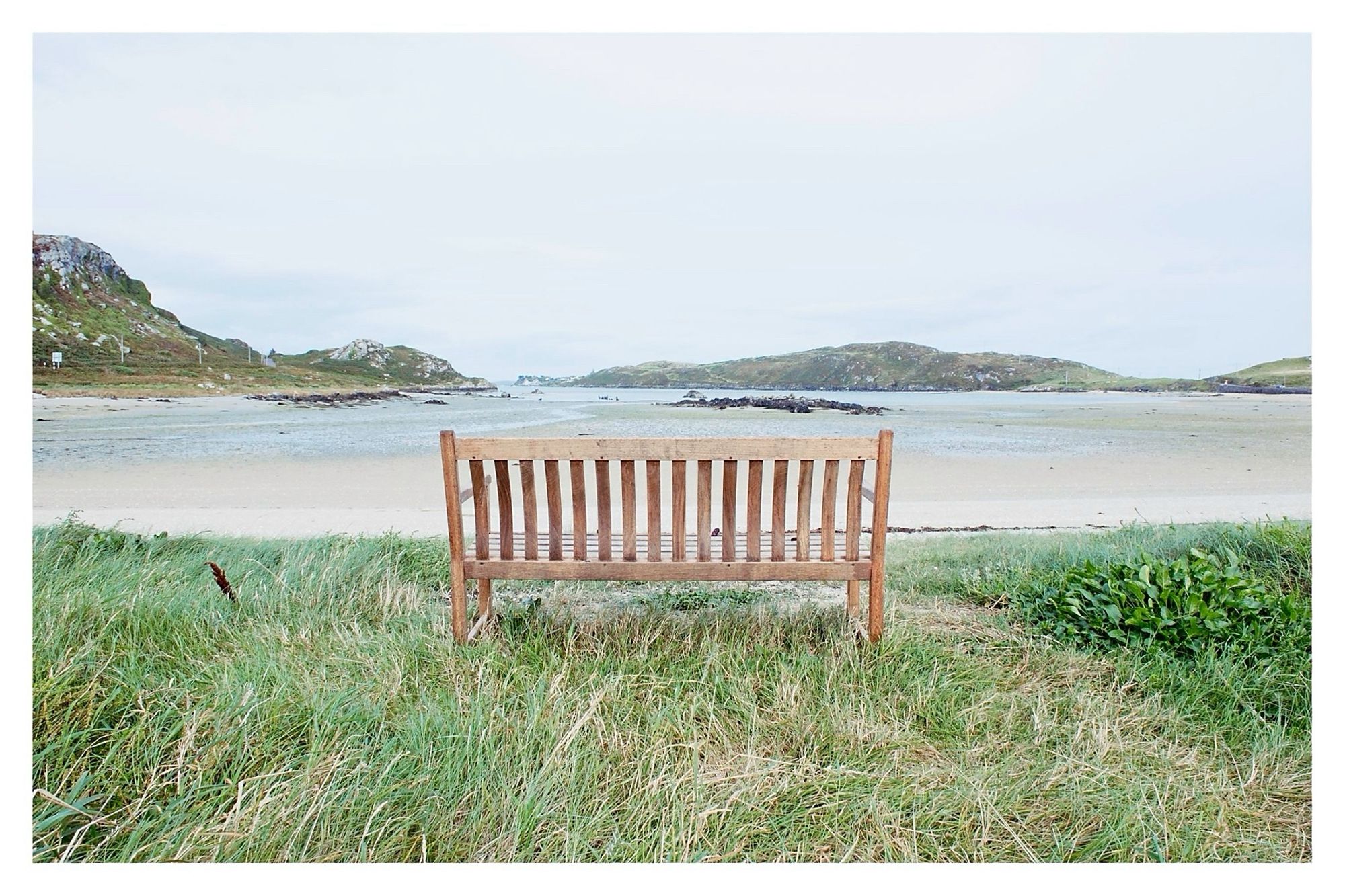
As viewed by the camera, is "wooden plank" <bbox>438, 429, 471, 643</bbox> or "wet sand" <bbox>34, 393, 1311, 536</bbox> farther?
"wet sand" <bbox>34, 393, 1311, 536</bbox>

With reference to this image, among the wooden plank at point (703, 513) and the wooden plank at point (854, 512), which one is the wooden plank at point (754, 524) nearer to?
the wooden plank at point (703, 513)

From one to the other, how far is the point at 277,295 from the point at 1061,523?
15802 mm

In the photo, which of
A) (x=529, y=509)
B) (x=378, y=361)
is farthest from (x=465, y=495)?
(x=378, y=361)

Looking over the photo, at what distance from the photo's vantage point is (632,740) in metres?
1.93

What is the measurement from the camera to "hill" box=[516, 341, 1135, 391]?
35781 millimetres

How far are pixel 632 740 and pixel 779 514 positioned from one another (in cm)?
113

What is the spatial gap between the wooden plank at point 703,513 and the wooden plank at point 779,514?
0.27 metres

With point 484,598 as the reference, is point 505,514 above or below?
above

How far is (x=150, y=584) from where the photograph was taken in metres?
3.15

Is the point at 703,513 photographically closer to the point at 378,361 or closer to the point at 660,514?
the point at 660,514

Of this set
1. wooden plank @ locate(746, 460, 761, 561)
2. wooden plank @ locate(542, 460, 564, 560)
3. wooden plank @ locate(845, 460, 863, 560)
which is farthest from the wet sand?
wooden plank @ locate(845, 460, 863, 560)

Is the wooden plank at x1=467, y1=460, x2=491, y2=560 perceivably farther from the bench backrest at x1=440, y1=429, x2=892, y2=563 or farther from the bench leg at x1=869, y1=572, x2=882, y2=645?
the bench leg at x1=869, y1=572, x2=882, y2=645

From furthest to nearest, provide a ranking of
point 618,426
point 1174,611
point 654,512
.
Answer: point 618,426 → point 1174,611 → point 654,512

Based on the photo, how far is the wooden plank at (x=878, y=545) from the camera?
2553 mm
